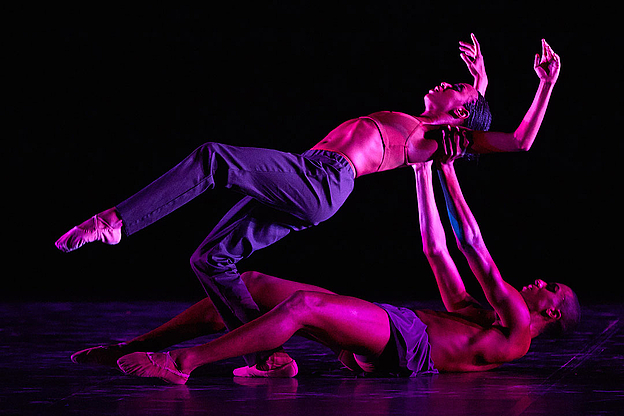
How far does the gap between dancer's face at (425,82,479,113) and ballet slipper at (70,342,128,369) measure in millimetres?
1466

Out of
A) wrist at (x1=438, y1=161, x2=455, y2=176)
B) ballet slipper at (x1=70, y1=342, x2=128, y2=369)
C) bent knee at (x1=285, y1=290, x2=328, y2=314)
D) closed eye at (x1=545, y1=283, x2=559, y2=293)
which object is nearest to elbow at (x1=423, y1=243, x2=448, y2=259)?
wrist at (x1=438, y1=161, x2=455, y2=176)

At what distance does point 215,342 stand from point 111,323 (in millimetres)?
1932

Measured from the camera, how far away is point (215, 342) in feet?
7.19

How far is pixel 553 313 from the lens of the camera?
8.57 ft

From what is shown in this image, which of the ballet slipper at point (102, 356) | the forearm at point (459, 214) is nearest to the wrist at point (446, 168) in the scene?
the forearm at point (459, 214)

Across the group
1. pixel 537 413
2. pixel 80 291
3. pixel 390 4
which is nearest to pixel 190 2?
pixel 390 4

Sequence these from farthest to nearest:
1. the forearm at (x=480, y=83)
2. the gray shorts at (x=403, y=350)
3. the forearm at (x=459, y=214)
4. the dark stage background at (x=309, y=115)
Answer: the dark stage background at (x=309, y=115) < the forearm at (x=480, y=83) < the forearm at (x=459, y=214) < the gray shorts at (x=403, y=350)

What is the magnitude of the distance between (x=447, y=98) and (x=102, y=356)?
5.19 feet

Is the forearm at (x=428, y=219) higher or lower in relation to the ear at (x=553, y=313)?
higher

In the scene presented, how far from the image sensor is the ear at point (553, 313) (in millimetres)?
2605

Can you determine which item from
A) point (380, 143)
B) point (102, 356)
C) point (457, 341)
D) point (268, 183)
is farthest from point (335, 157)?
point (102, 356)

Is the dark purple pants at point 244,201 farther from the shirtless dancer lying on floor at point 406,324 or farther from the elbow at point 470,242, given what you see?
the elbow at point 470,242

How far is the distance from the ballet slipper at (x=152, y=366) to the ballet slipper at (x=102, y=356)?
30 centimetres

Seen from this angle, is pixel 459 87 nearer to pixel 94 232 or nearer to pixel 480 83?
pixel 480 83
